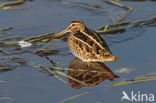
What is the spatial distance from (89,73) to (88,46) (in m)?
0.64

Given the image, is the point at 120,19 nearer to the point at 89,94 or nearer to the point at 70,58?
the point at 70,58

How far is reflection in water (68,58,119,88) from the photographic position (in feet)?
24.8

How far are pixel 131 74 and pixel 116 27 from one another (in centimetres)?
249

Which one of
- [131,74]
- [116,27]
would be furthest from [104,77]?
[116,27]

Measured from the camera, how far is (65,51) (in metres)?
8.98

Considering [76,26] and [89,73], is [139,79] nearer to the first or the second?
[89,73]

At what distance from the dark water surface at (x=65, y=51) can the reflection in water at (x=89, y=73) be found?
116 mm

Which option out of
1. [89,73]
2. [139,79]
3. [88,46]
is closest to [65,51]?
[88,46]

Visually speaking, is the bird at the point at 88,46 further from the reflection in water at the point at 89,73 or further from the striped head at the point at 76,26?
the reflection in water at the point at 89,73

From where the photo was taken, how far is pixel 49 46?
8961 mm

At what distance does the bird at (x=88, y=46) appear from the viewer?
816 cm

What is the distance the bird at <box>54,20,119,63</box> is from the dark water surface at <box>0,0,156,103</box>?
21 cm

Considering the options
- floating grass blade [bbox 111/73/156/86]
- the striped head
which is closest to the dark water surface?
floating grass blade [bbox 111/73/156/86]

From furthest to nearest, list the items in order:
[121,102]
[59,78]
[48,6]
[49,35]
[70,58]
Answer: [48,6], [49,35], [70,58], [59,78], [121,102]
